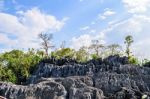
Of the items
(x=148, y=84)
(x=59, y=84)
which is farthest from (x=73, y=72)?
(x=148, y=84)

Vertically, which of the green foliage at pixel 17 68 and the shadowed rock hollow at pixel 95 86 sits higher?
the green foliage at pixel 17 68

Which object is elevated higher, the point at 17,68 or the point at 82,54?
the point at 82,54

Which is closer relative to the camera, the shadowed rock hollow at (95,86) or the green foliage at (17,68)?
the shadowed rock hollow at (95,86)

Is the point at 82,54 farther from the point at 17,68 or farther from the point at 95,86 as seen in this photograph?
the point at 95,86

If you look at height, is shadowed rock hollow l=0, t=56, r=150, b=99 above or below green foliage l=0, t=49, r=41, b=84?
below

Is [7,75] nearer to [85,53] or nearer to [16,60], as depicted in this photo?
[16,60]

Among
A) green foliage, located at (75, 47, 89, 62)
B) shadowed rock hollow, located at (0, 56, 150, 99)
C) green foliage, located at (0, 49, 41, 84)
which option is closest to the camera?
shadowed rock hollow, located at (0, 56, 150, 99)

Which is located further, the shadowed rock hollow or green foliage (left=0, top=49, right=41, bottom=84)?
green foliage (left=0, top=49, right=41, bottom=84)

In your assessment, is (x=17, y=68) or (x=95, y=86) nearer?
(x=95, y=86)

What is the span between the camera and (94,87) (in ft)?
82.0

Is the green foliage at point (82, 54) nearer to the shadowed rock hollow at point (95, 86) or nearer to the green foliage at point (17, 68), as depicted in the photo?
the green foliage at point (17, 68)

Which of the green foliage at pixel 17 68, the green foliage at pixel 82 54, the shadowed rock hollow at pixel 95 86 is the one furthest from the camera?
the green foliage at pixel 82 54

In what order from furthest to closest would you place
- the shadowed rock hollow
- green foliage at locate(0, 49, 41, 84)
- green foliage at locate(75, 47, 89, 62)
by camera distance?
green foliage at locate(75, 47, 89, 62) < green foliage at locate(0, 49, 41, 84) < the shadowed rock hollow

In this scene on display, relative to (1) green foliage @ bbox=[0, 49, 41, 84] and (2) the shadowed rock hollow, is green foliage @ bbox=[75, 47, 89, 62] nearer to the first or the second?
(1) green foliage @ bbox=[0, 49, 41, 84]
